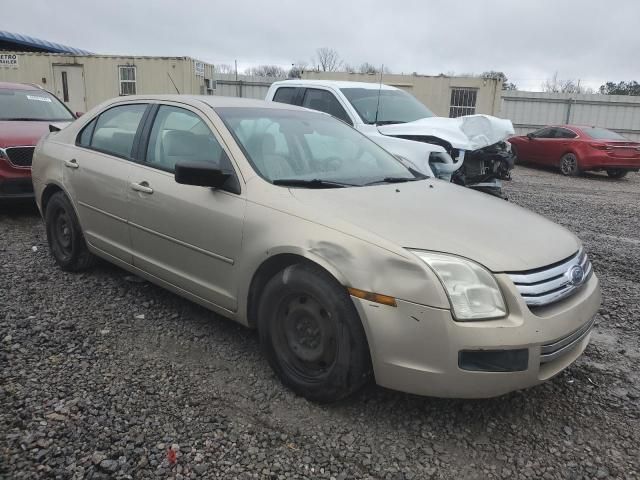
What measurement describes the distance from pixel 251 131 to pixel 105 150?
142 centimetres

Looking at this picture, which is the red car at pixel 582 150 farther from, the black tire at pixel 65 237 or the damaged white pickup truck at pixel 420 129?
the black tire at pixel 65 237

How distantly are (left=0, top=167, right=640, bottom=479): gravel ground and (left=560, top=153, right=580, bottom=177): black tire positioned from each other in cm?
1153

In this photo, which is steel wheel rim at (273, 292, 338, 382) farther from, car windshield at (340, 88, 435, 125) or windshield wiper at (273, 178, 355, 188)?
car windshield at (340, 88, 435, 125)

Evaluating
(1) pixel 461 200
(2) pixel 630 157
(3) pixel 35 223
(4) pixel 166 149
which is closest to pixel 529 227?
(1) pixel 461 200

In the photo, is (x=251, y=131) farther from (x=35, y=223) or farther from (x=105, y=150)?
(x=35, y=223)

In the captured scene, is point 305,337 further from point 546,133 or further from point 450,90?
point 450,90

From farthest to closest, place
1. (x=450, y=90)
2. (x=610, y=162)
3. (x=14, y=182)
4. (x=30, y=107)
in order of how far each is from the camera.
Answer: (x=450, y=90) < (x=610, y=162) < (x=30, y=107) < (x=14, y=182)

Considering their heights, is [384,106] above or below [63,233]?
above

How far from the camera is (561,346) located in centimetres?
253

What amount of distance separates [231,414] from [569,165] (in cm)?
1414

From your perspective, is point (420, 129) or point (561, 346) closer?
point (561, 346)

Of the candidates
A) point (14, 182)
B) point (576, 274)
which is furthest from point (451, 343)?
point (14, 182)

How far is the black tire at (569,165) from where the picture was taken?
14.3 m

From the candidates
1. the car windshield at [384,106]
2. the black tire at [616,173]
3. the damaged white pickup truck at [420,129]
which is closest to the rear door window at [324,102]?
the damaged white pickup truck at [420,129]
